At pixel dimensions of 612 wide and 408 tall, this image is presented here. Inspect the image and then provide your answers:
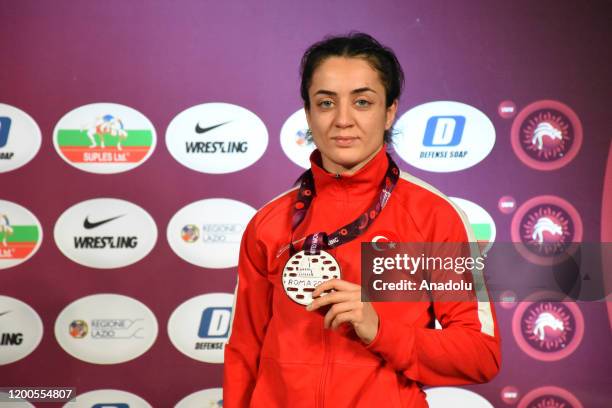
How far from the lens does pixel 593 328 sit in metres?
2.38

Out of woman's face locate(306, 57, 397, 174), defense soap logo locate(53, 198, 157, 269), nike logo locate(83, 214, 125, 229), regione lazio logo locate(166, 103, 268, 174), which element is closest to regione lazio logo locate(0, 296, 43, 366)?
defense soap logo locate(53, 198, 157, 269)

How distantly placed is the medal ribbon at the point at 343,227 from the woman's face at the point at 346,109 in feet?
0.27

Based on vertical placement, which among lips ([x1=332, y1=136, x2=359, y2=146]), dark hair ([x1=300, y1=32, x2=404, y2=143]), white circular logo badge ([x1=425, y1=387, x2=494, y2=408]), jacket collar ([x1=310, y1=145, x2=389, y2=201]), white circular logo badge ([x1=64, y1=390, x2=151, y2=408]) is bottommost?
white circular logo badge ([x1=64, y1=390, x2=151, y2=408])

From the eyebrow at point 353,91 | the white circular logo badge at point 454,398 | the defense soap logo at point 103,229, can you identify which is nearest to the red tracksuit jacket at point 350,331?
the eyebrow at point 353,91

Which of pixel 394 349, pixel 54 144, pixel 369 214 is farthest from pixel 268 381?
pixel 54 144

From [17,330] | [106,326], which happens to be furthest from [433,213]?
[17,330]

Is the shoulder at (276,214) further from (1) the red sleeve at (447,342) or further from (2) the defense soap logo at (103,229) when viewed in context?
(2) the defense soap logo at (103,229)

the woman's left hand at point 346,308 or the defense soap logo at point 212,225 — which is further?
the defense soap logo at point 212,225

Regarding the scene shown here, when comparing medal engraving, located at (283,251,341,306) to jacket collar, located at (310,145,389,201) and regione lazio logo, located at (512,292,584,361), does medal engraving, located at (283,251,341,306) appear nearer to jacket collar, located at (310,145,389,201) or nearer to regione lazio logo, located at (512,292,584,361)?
jacket collar, located at (310,145,389,201)

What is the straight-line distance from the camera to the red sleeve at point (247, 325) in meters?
1.33

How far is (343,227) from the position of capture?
4.07ft

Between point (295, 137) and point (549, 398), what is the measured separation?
4.93ft

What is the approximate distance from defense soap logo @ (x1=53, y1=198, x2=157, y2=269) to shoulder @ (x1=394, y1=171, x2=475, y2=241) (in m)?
1.39

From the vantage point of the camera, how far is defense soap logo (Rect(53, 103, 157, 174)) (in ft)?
7.81
